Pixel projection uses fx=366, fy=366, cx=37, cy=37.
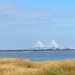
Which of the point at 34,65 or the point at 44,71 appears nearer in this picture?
the point at 44,71

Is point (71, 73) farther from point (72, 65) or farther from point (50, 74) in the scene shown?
point (72, 65)

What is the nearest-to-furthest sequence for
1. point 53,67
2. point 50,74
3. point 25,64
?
1. point 50,74
2. point 53,67
3. point 25,64

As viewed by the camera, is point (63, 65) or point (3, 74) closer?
point (3, 74)

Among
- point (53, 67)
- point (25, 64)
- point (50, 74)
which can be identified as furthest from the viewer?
point (25, 64)

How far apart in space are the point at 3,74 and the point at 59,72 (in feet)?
11.9

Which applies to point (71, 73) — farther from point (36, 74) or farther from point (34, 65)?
point (34, 65)

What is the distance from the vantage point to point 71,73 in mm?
23047

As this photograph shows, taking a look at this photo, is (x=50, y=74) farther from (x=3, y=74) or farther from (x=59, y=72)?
(x=3, y=74)

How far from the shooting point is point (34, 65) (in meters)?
34.9

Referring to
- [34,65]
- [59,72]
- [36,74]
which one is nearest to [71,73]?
[59,72]

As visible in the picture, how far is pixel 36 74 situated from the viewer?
22875mm

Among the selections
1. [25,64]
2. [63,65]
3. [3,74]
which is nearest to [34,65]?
[25,64]

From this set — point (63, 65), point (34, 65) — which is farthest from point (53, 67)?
point (34, 65)

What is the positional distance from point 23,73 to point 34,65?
11.6 metres
